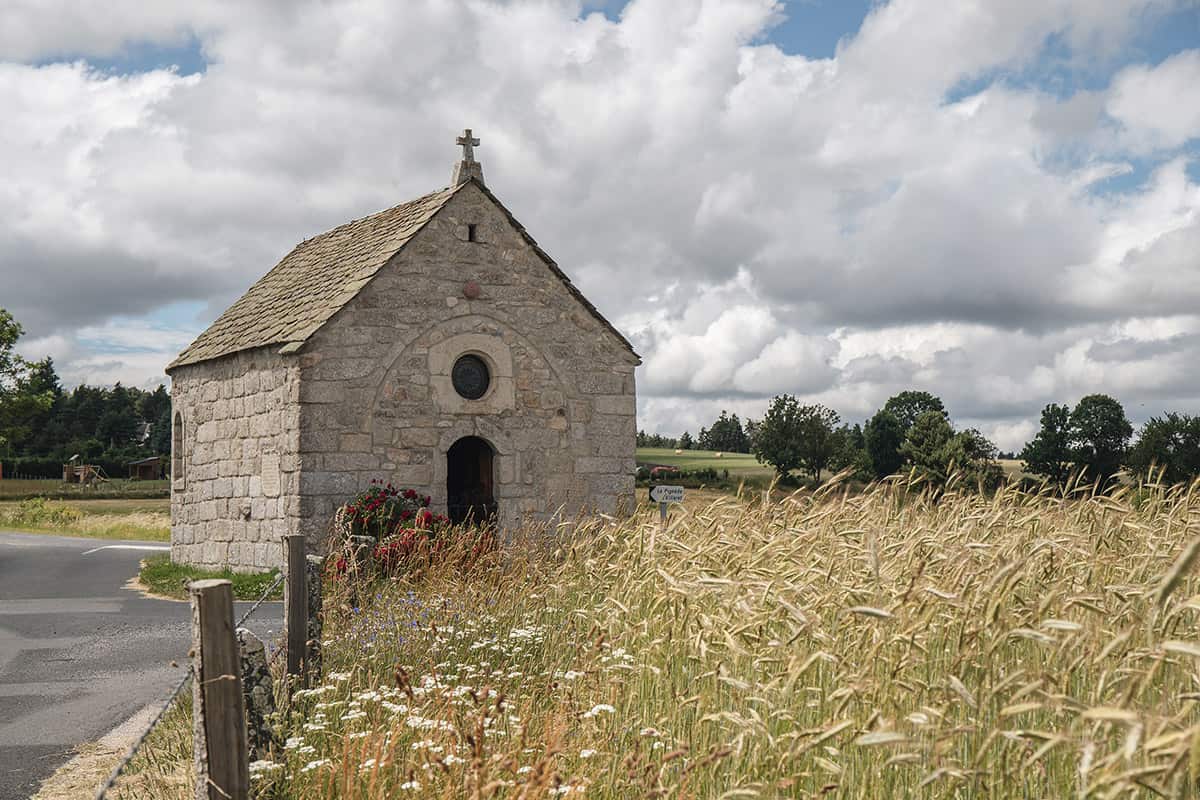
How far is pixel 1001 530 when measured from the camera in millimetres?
7336

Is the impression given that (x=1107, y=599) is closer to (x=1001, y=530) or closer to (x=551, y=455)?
(x=1001, y=530)

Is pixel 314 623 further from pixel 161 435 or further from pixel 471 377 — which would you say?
pixel 161 435

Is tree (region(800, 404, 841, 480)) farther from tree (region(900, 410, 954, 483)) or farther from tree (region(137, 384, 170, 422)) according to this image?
tree (region(137, 384, 170, 422))

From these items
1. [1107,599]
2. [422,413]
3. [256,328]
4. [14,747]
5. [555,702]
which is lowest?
[14,747]

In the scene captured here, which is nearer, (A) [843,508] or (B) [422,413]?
(A) [843,508]

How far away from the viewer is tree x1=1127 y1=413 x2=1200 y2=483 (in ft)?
164

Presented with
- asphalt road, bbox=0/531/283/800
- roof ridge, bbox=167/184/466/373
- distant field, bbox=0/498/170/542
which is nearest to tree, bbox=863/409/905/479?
distant field, bbox=0/498/170/542

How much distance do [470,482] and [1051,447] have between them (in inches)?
1783

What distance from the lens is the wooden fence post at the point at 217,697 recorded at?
4676mm

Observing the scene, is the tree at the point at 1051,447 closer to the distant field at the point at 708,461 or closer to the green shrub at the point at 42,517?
the distant field at the point at 708,461

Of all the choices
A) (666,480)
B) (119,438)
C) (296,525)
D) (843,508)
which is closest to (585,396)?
(296,525)

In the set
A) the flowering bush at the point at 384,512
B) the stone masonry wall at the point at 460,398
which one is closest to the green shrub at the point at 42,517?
the stone masonry wall at the point at 460,398

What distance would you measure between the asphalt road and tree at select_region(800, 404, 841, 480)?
3841 centimetres

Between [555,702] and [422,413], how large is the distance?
10.3 m
